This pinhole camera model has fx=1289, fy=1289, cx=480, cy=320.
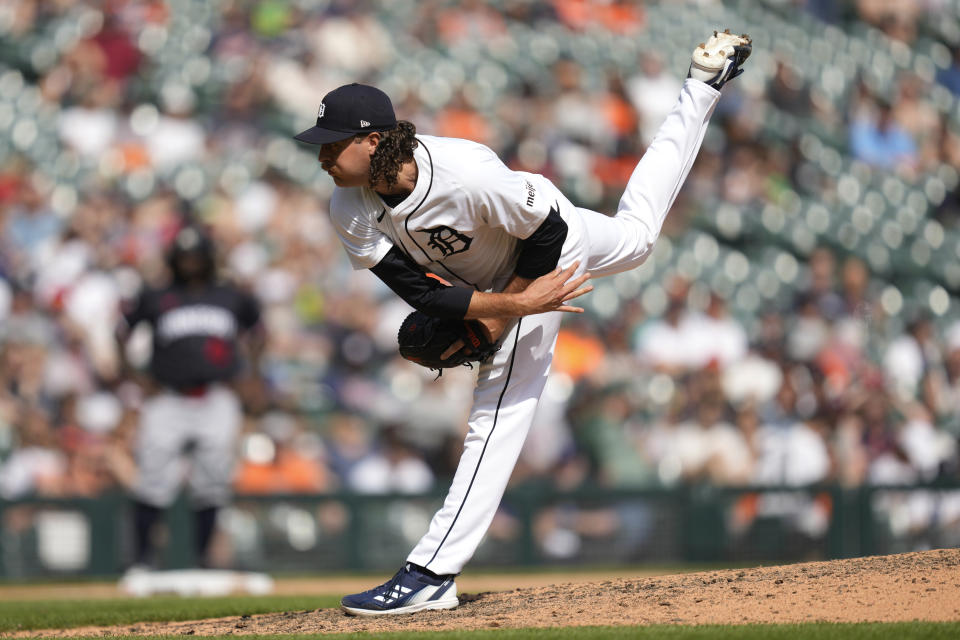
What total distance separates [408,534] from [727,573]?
3918 mm

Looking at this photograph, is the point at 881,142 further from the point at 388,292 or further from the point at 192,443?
the point at 192,443

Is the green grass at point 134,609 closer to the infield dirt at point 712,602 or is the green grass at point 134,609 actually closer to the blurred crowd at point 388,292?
the infield dirt at point 712,602

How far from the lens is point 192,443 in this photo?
725cm

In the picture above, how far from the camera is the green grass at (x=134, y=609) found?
5379 millimetres

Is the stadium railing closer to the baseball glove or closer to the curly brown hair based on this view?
the baseball glove

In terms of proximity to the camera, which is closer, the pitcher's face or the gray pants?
the pitcher's face

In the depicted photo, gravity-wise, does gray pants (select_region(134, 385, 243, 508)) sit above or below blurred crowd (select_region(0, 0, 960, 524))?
below

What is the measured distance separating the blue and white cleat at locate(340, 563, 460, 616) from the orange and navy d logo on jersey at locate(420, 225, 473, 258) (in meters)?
1.05

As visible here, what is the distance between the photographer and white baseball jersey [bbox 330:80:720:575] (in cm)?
401

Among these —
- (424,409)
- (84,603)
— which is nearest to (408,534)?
(424,409)

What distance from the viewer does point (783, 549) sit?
8.62 metres

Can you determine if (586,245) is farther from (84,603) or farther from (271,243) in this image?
(271,243)

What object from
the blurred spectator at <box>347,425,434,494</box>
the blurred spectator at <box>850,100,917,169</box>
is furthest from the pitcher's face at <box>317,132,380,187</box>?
the blurred spectator at <box>850,100,917,169</box>

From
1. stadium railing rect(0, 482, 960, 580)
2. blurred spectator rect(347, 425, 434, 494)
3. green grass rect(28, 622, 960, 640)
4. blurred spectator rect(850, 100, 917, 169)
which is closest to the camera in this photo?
green grass rect(28, 622, 960, 640)
